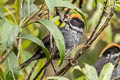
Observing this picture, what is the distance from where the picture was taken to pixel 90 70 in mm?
2361

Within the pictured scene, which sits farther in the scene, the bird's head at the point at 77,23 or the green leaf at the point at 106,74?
the bird's head at the point at 77,23

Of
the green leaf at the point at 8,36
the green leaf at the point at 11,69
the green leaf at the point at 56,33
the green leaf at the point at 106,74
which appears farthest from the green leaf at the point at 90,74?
the green leaf at the point at 8,36

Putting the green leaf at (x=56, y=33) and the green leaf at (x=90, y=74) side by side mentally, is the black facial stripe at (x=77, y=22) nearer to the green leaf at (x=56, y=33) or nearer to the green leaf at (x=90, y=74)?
the green leaf at (x=90, y=74)

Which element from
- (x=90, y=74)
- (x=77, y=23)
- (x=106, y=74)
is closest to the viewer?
(x=90, y=74)

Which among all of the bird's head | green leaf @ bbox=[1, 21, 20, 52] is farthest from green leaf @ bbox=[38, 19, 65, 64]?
the bird's head

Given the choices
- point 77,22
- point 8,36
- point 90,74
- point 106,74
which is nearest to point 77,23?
point 77,22

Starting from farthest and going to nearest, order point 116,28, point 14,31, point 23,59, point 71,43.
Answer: point 116,28 < point 71,43 < point 23,59 < point 14,31

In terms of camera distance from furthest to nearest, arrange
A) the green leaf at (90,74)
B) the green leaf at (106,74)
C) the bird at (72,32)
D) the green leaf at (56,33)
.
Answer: the bird at (72,32) < the green leaf at (106,74) < the green leaf at (90,74) < the green leaf at (56,33)

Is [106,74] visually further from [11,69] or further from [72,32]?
[72,32]

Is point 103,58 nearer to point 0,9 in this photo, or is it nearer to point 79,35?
point 79,35

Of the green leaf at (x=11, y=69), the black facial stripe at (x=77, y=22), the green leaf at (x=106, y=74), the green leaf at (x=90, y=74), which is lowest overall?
the green leaf at (x=106, y=74)

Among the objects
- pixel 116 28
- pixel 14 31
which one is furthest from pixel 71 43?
pixel 116 28

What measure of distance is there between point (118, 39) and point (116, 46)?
0.18 meters

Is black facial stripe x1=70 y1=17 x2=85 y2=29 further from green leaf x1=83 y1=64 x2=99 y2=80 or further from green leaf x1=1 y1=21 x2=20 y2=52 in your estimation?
green leaf x1=1 y1=21 x2=20 y2=52
